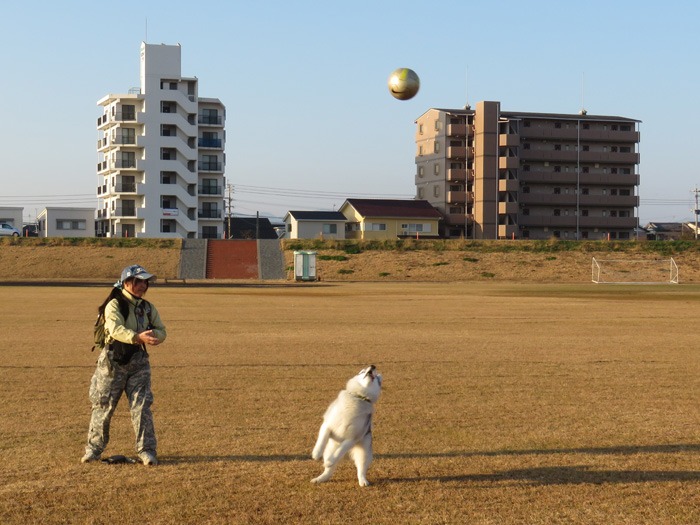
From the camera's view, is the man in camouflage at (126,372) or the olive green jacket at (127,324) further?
the man in camouflage at (126,372)

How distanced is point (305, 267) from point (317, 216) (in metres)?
34.2

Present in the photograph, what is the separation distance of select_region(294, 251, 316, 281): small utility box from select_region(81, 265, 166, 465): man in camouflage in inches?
2112

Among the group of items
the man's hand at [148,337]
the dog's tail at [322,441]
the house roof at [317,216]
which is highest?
the house roof at [317,216]

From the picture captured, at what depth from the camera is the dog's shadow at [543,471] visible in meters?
8.10

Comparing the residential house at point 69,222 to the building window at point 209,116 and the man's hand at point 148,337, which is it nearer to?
the building window at point 209,116

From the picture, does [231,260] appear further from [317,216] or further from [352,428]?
[352,428]

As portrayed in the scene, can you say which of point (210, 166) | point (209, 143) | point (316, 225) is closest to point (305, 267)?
point (316, 225)

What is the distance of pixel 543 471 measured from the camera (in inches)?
332

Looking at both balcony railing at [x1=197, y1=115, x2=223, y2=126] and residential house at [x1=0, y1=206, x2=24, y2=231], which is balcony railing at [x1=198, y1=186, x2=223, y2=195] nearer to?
balcony railing at [x1=197, y1=115, x2=223, y2=126]

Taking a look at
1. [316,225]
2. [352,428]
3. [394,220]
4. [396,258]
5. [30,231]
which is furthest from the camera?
[30,231]

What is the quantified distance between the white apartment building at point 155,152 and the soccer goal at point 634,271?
4305 cm

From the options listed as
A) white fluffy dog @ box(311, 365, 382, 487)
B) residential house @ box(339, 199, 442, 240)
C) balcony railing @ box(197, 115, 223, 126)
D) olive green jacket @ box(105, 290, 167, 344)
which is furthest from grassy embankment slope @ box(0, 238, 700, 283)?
white fluffy dog @ box(311, 365, 382, 487)

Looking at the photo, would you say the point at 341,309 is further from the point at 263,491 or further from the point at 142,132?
the point at 142,132

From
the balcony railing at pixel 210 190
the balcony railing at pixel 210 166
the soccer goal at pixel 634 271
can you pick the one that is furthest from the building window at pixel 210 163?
the soccer goal at pixel 634 271
